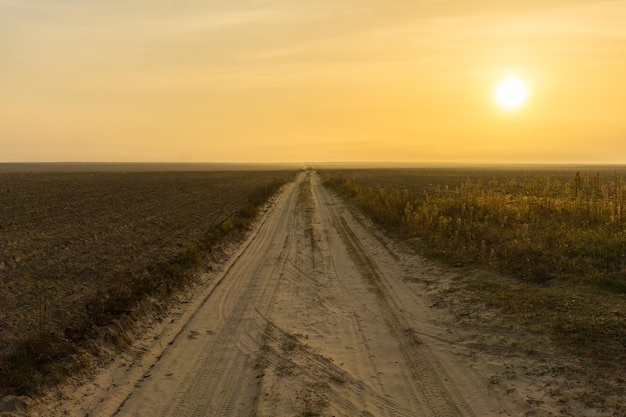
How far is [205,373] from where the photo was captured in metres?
5.77

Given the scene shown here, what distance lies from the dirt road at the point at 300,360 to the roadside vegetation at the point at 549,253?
1.62 m

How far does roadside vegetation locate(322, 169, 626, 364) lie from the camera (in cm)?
686

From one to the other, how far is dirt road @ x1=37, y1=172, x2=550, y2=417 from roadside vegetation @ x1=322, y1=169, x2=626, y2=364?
162 centimetres

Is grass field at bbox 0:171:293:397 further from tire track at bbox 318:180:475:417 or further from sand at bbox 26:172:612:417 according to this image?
tire track at bbox 318:180:475:417

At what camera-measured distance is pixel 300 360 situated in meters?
A: 6.19

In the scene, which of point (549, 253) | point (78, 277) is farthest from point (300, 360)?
point (549, 253)

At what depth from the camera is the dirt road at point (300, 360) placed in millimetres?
4973

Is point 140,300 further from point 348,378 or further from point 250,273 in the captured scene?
point 348,378

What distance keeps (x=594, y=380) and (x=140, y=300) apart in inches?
286

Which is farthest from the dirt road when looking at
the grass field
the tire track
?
the grass field

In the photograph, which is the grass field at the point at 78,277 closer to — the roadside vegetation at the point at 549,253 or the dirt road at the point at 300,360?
the dirt road at the point at 300,360

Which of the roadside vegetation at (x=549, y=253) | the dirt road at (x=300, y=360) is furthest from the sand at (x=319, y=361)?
the roadside vegetation at (x=549, y=253)

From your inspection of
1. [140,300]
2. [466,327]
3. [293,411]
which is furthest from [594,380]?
[140,300]

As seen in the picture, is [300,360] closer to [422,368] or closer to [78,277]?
[422,368]
